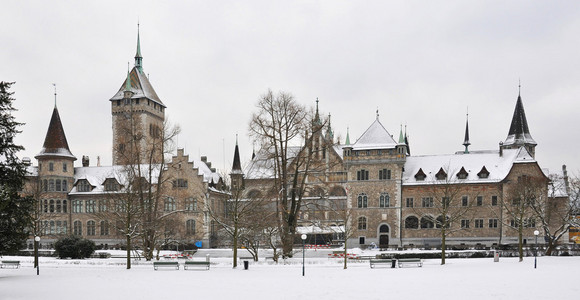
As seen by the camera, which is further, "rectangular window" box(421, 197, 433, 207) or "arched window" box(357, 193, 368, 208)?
"arched window" box(357, 193, 368, 208)

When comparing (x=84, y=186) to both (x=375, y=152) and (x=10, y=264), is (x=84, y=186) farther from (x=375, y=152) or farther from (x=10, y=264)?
(x=375, y=152)

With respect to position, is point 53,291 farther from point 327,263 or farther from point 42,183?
point 42,183

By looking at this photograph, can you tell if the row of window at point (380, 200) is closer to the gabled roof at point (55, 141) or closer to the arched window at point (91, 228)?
the arched window at point (91, 228)

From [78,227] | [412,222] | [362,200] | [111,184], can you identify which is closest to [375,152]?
[362,200]

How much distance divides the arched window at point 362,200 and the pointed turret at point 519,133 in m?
27.3

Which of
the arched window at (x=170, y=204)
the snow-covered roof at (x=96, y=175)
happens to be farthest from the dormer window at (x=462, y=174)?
the snow-covered roof at (x=96, y=175)

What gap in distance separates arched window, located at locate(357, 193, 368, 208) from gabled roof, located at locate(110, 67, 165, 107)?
42097 mm

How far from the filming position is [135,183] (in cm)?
4850

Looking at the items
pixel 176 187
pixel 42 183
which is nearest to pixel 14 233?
pixel 176 187

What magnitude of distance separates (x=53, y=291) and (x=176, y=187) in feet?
147

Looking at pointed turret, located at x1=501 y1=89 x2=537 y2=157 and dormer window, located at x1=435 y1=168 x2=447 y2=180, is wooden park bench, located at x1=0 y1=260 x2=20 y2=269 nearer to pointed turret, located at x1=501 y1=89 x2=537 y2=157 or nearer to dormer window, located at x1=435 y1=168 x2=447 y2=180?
dormer window, located at x1=435 y1=168 x2=447 y2=180

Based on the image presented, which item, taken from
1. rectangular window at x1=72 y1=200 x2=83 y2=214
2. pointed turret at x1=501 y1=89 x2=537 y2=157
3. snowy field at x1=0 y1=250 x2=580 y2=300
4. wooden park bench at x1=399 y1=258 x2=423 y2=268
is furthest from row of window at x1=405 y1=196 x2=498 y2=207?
rectangular window at x1=72 y1=200 x2=83 y2=214

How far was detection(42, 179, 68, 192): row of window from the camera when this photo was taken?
230ft

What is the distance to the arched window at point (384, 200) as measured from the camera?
65.7m
